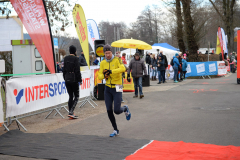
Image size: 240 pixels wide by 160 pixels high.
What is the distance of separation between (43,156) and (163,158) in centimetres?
207

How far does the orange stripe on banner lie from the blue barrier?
19.7 m

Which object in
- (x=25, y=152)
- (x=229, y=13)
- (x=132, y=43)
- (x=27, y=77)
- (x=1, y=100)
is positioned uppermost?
(x=229, y=13)

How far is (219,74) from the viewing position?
25.8m

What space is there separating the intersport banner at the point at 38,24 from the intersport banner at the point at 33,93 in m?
0.82

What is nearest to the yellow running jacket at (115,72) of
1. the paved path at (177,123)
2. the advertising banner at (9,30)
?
the paved path at (177,123)

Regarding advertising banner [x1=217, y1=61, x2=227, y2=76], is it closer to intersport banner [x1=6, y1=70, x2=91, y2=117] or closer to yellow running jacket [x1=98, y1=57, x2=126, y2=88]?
intersport banner [x1=6, y1=70, x2=91, y2=117]

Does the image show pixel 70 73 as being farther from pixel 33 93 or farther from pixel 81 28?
pixel 81 28

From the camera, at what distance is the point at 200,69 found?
24656 mm

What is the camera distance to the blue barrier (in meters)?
24.6

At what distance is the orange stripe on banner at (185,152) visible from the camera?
16.2ft

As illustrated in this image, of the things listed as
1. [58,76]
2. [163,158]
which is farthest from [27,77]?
[163,158]

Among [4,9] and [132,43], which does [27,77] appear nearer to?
[4,9]

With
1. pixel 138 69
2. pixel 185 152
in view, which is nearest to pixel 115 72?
pixel 185 152

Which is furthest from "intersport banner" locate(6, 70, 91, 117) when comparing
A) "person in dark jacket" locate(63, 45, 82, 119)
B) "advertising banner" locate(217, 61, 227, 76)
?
"advertising banner" locate(217, 61, 227, 76)
